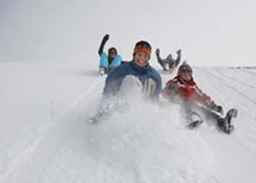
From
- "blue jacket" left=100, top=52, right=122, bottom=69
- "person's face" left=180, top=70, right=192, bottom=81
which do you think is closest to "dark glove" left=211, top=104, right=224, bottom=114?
"person's face" left=180, top=70, right=192, bottom=81

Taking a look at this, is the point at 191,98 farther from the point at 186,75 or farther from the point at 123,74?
the point at 123,74

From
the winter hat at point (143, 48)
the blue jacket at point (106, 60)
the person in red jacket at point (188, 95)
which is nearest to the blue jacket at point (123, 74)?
the winter hat at point (143, 48)

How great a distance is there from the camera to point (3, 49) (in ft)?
96.4

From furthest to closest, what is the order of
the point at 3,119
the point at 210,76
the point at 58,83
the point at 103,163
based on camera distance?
the point at 210,76, the point at 58,83, the point at 3,119, the point at 103,163

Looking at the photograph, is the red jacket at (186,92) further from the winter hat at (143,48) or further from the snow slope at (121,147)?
the winter hat at (143,48)

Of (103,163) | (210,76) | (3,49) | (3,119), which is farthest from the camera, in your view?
(3,49)

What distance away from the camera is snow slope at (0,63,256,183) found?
2502mm

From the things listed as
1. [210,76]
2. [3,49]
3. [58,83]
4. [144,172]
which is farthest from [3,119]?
[3,49]

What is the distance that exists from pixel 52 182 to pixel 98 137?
854 millimetres

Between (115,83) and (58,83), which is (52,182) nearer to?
(115,83)

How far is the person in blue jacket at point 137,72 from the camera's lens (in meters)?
3.93

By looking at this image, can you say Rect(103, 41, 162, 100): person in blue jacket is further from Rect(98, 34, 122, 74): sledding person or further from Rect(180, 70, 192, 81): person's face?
Rect(98, 34, 122, 74): sledding person

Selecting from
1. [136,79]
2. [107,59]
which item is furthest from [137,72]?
[107,59]

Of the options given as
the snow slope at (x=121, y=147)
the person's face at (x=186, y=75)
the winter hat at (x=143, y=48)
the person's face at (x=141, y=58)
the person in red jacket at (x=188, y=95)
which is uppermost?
the winter hat at (x=143, y=48)
